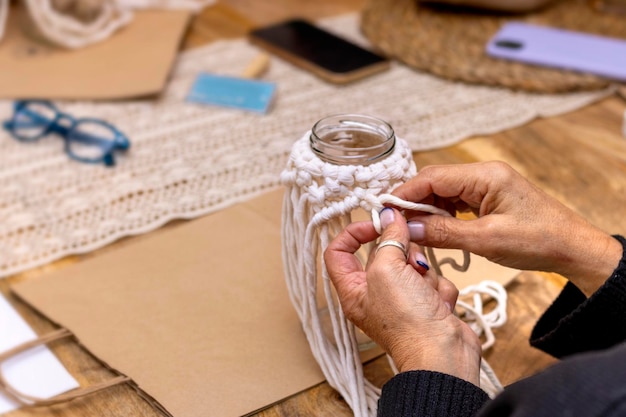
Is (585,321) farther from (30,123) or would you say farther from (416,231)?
(30,123)

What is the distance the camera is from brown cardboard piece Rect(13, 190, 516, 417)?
651mm

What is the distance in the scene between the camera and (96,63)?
1.20 meters

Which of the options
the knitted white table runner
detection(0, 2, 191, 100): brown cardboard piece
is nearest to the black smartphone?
the knitted white table runner

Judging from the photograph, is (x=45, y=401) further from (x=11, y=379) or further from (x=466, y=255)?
(x=466, y=255)

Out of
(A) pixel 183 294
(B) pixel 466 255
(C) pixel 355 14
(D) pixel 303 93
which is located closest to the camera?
(B) pixel 466 255

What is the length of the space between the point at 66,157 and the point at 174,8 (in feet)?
1.73

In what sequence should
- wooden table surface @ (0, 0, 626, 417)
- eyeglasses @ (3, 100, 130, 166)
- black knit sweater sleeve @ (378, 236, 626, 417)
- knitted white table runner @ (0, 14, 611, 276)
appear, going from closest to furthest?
black knit sweater sleeve @ (378, 236, 626, 417), wooden table surface @ (0, 0, 626, 417), knitted white table runner @ (0, 14, 611, 276), eyeglasses @ (3, 100, 130, 166)

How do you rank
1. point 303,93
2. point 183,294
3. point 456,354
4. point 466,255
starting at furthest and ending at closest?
1. point 303,93
2. point 183,294
3. point 466,255
4. point 456,354

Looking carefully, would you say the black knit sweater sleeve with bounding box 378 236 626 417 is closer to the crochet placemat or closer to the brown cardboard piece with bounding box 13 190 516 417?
the brown cardboard piece with bounding box 13 190 516 417

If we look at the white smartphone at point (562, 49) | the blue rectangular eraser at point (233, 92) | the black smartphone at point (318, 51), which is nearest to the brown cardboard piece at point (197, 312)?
the blue rectangular eraser at point (233, 92)

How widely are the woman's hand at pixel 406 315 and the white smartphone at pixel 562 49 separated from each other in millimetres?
682

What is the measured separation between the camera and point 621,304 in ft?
1.95

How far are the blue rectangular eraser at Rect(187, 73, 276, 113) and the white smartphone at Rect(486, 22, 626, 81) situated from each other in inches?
15.5

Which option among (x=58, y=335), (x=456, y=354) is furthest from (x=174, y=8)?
(x=456, y=354)
